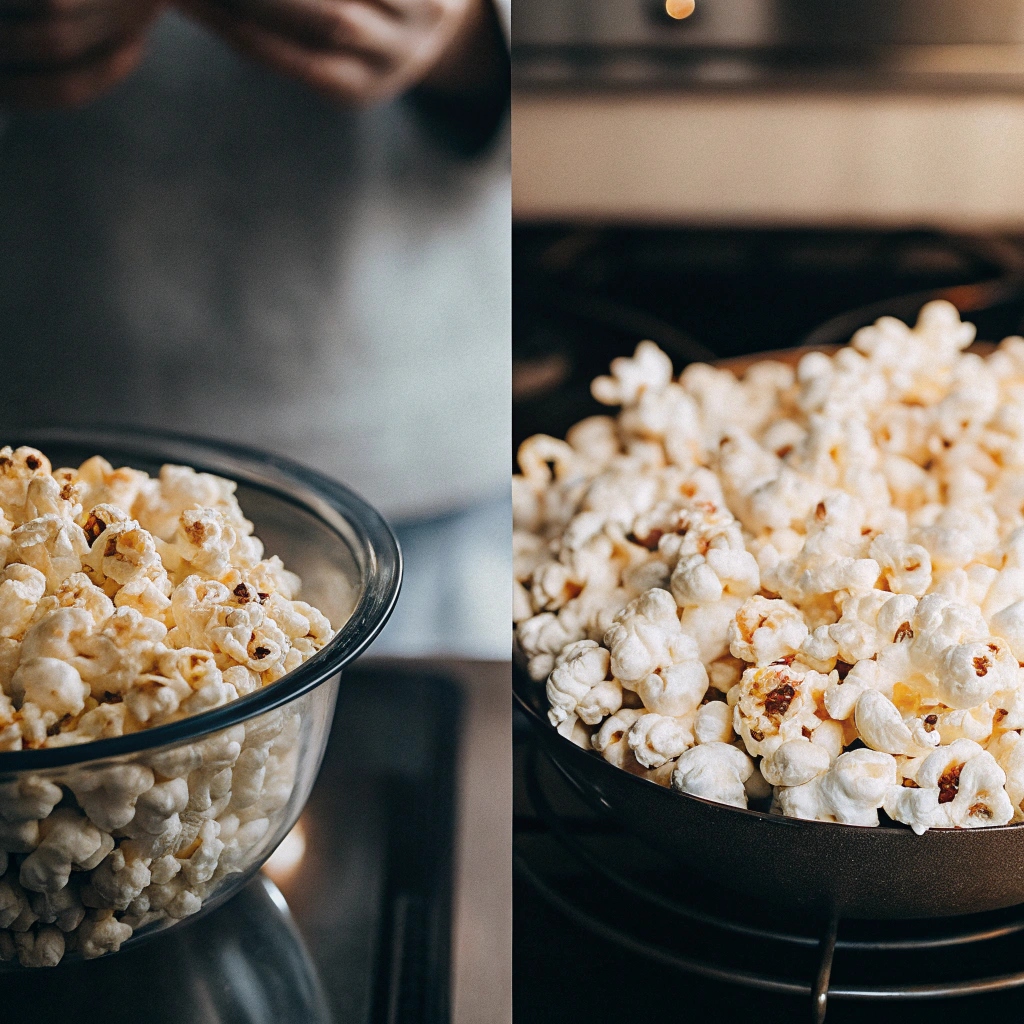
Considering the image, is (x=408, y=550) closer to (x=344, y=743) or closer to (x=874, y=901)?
(x=344, y=743)

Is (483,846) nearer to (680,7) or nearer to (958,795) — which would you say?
(958,795)

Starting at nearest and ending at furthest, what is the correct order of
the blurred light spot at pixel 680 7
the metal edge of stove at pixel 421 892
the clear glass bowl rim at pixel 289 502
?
1. the clear glass bowl rim at pixel 289 502
2. the metal edge of stove at pixel 421 892
3. the blurred light spot at pixel 680 7

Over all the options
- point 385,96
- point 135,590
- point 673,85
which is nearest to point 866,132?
point 673,85

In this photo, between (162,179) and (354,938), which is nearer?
(354,938)

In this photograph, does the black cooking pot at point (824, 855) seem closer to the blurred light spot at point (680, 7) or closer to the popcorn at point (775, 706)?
the popcorn at point (775, 706)

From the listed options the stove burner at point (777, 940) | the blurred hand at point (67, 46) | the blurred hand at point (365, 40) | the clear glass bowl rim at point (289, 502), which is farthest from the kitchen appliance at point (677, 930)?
the blurred hand at point (67, 46)

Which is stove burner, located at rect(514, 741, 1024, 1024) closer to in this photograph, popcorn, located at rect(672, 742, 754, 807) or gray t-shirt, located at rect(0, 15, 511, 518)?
popcorn, located at rect(672, 742, 754, 807)
